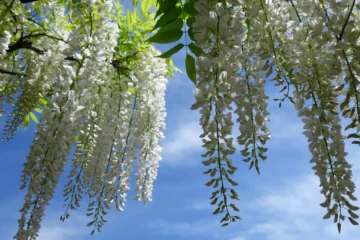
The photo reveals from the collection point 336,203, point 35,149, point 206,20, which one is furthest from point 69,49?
point 336,203

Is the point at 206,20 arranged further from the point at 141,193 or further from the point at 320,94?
the point at 141,193

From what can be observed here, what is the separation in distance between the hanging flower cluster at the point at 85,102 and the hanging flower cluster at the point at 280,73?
1.18 meters

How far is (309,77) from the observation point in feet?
5.58

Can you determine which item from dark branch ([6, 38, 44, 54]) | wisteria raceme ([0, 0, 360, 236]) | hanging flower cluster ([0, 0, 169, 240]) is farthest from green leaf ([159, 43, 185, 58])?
dark branch ([6, 38, 44, 54])

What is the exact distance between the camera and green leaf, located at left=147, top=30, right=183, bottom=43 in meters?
1.92

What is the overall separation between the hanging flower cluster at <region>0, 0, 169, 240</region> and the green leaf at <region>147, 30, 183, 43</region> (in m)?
0.79

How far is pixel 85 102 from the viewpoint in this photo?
11.1ft

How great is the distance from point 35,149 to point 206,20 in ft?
5.88

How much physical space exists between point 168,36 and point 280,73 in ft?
1.88

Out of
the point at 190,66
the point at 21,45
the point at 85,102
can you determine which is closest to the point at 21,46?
the point at 21,45

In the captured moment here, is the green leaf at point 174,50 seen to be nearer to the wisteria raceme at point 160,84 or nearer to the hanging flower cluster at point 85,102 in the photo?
the wisteria raceme at point 160,84

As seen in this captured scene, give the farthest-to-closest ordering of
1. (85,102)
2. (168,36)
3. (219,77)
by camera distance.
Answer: (85,102) → (168,36) → (219,77)

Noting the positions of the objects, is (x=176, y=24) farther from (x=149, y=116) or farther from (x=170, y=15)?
(x=149, y=116)

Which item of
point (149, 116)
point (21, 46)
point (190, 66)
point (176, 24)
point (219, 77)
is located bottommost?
point (219, 77)
